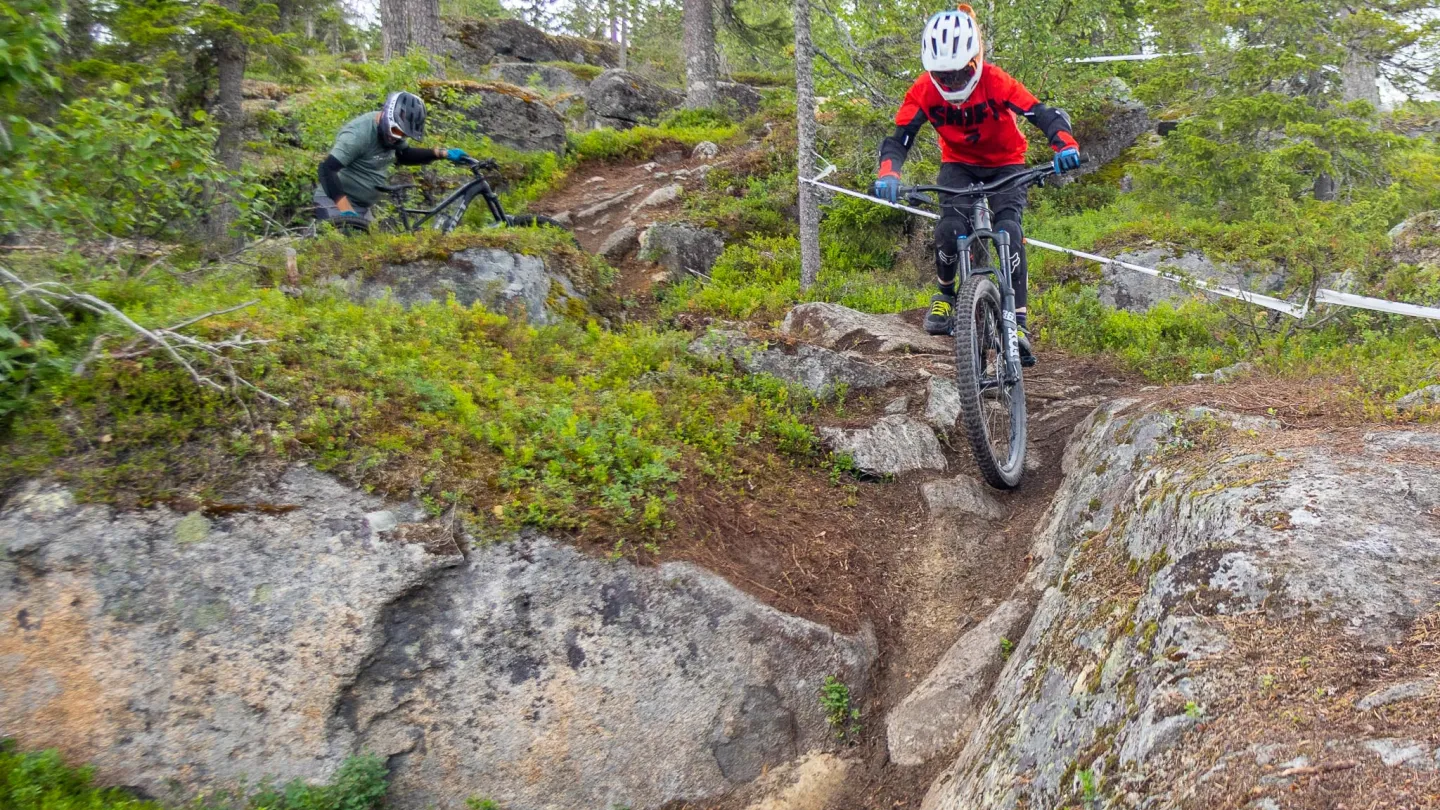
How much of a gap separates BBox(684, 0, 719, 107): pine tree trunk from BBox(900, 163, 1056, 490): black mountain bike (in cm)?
1569

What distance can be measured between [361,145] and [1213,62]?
11.7 meters

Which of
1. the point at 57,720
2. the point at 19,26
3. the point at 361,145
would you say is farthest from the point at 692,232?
the point at 57,720

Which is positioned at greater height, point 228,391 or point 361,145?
point 361,145

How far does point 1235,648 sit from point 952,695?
1729 mm

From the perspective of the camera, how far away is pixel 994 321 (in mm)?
5910

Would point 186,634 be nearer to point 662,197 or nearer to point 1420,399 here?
point 1420,399

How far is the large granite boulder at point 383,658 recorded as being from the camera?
12.9 ft

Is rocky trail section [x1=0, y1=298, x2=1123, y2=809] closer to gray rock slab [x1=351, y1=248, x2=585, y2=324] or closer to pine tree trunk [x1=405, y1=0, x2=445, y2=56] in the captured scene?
gray rock slab [x1=351, y1=248, x2=585, y2=324]

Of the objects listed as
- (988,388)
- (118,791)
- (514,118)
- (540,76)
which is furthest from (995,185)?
(540,76)

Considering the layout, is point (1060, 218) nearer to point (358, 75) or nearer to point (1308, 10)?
point (1308, 10)

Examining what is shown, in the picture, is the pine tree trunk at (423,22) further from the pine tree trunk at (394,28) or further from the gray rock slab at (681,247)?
the gray rock slab at (681,247)

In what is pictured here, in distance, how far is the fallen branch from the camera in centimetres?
454

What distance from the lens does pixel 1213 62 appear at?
1187cm

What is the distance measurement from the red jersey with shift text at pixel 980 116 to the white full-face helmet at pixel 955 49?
0.79 feet
